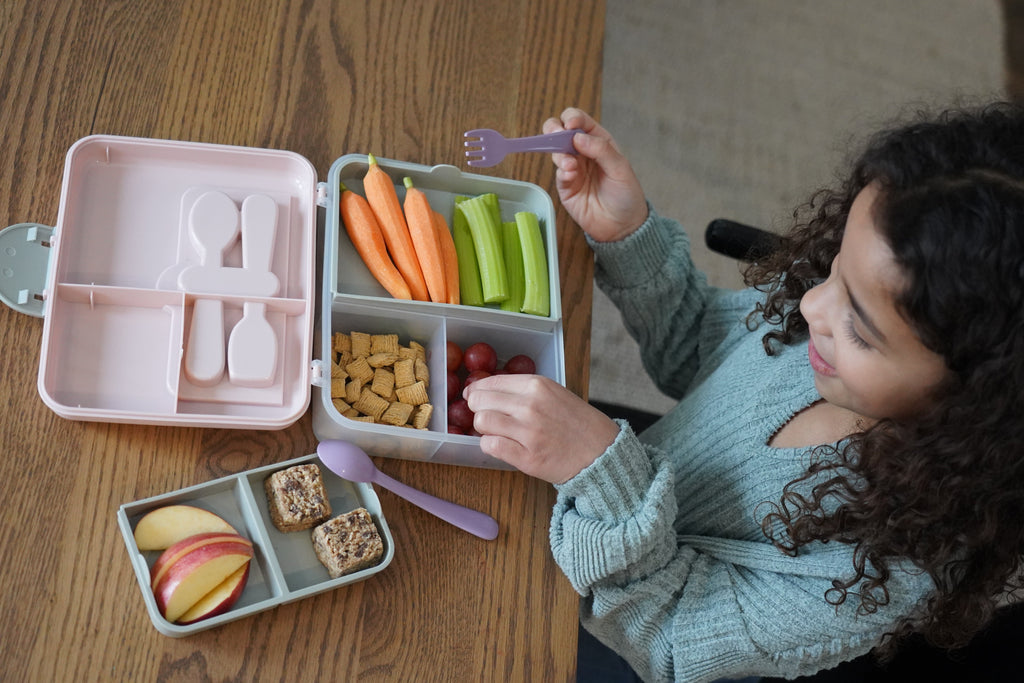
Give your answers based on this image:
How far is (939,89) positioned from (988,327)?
2.17 m

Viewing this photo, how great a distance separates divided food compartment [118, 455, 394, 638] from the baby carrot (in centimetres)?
24

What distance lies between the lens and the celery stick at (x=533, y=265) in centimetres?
102

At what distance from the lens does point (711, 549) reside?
101 centimetres

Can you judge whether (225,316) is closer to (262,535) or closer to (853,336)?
(262,535)

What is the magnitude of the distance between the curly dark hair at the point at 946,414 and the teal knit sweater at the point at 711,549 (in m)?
0.03

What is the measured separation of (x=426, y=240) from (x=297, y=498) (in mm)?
337

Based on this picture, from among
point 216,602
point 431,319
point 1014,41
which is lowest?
point 216,602

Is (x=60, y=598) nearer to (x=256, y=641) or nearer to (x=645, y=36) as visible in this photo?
(x=256, y=641)

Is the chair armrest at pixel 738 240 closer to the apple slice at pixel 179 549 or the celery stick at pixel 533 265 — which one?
the celery stick at pixel 533 265

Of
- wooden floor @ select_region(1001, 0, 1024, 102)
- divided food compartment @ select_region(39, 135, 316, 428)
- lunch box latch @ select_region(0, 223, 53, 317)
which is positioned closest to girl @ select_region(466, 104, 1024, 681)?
divided food compartment @ select_region(39, 135, 316, 428)

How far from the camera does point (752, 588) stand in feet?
3.14

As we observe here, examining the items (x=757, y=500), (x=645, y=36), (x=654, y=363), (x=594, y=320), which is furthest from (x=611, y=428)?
(x=645, y=36)

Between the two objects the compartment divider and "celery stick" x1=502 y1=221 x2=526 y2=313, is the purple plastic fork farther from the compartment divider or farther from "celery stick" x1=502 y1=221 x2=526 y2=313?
the compartment divider

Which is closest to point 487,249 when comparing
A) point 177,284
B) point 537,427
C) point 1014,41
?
point 537,427
